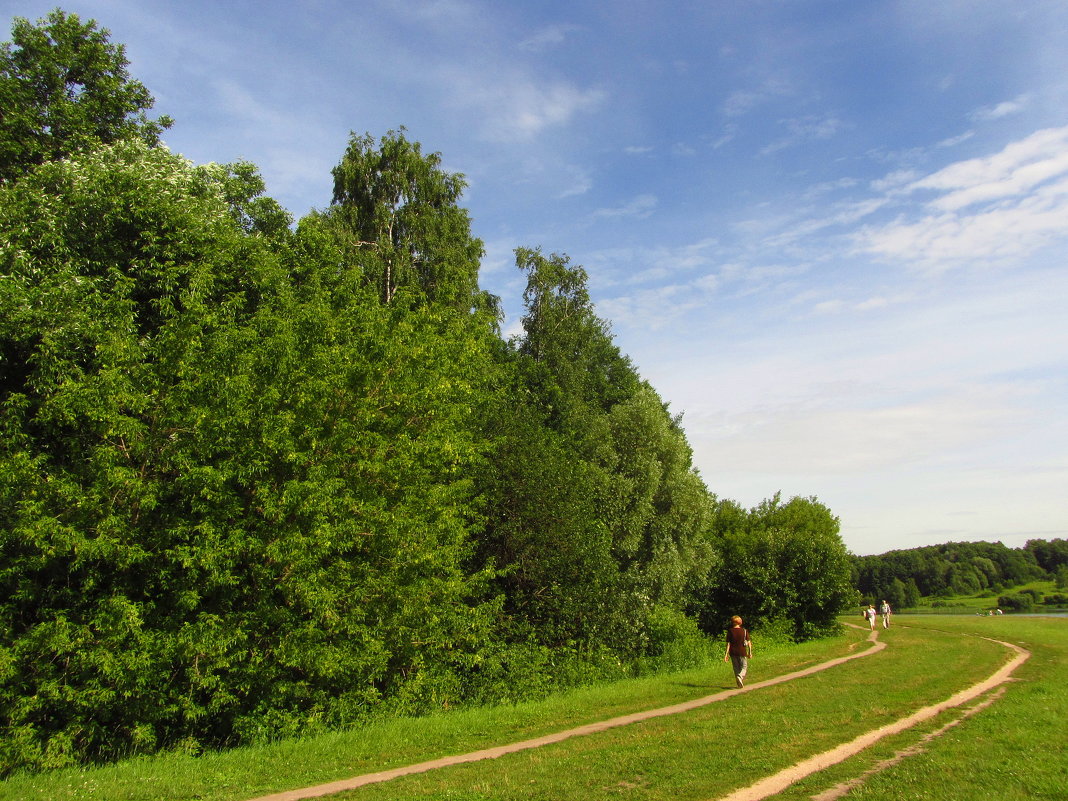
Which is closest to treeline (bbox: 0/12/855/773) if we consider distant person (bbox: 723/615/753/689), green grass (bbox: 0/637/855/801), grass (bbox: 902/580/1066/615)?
green grass (bbox: 0/637/855/801)

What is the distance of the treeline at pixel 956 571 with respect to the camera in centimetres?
14062

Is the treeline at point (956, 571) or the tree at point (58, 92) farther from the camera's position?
the treeline at point (956, 571)

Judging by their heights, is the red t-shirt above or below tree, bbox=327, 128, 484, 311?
below

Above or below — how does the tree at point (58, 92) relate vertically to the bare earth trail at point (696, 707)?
above

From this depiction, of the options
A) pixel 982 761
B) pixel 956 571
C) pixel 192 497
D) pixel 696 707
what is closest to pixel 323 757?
pixel 192 497

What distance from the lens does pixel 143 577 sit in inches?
499

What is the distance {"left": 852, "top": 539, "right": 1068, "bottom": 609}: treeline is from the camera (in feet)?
461

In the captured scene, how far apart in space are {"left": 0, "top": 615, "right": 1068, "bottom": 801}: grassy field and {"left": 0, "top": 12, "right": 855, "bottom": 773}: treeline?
5.48 ft

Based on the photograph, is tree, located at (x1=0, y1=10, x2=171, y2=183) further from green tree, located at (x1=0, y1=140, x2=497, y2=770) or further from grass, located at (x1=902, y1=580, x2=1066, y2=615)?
grass, located at (x1=902, y1=580, x2=1066, y2=615)

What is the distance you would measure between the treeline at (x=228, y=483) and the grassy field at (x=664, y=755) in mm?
1670

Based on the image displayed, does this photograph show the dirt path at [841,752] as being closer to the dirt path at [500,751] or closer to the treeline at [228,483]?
the dirt path at [500,751]

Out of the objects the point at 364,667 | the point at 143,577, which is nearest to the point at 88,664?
the point at 143,577

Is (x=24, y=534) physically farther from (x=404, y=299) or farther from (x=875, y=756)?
(x=875, y=756)

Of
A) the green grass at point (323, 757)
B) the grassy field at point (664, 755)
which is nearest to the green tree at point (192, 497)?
the green grass at point (323, 757)
